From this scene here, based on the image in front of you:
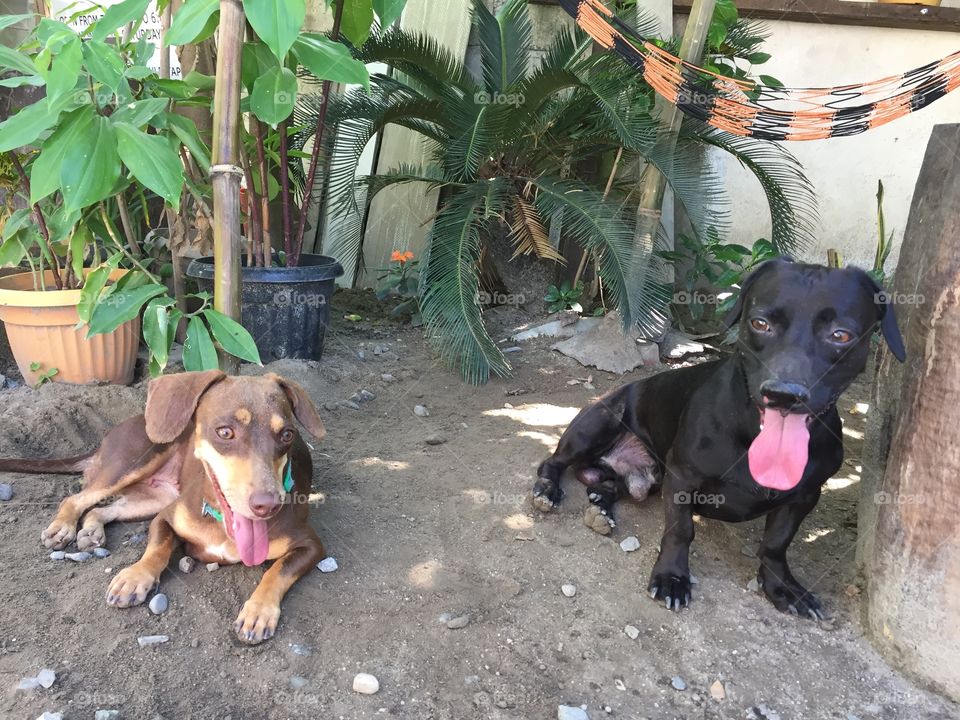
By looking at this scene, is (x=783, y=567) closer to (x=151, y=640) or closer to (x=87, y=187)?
(x=151, y=640)

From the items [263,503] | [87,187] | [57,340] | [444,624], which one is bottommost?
[444,624]

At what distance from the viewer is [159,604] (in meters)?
2.32

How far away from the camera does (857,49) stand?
5645mm

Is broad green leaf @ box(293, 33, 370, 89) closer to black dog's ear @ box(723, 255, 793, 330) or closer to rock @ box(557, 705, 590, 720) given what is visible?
black dog's ear @ box(723, 255, 793, 330)

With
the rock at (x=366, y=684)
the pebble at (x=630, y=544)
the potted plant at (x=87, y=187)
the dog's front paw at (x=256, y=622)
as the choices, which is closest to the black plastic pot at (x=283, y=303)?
the potted plant at (x=87, y=187)

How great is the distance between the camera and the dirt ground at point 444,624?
2082mm

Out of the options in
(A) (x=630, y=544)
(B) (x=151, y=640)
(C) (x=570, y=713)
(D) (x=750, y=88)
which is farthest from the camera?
(D) (x=750, y=88)

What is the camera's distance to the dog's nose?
212cm

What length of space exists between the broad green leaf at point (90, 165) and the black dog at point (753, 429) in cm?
199

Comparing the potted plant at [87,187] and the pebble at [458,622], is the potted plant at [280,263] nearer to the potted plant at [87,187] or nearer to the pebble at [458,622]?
the potted plant at [87,187]

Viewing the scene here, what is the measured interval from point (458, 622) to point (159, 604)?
36.7 inches

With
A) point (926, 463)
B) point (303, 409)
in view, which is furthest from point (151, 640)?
point (926, 463)

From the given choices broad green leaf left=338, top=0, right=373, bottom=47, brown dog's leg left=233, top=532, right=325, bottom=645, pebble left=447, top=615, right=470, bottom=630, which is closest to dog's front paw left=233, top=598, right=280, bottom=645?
brown dog's leg left=233, top=532, right=325, bottom=645

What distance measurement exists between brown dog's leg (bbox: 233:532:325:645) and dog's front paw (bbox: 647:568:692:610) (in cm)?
116
